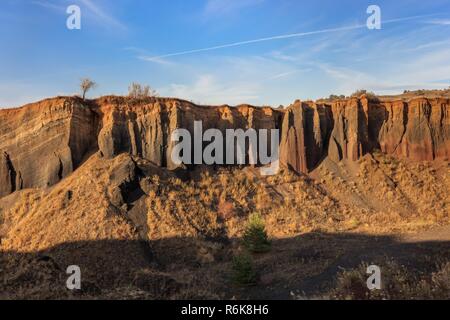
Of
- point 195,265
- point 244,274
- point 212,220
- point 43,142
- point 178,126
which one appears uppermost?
point 178,126

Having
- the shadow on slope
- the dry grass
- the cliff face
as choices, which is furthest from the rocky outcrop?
the shadow on slope

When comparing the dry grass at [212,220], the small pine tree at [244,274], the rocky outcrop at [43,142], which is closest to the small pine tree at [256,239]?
the dry grass at [212,220]

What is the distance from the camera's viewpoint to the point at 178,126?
3011cm

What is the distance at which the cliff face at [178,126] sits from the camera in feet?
93.7

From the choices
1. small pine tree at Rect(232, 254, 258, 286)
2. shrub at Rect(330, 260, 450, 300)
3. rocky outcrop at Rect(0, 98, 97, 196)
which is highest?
rocky outcrop at Rect(0, 98, 97, 196)

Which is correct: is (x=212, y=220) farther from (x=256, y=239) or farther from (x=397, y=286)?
(x=397, y=286)

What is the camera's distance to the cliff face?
93.7 feet

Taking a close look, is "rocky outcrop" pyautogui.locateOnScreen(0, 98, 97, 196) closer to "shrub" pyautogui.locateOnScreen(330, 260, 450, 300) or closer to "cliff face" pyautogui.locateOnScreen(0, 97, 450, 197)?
"cliff face" pyautogui.locateOnScreen(0, 97, 450, 197)

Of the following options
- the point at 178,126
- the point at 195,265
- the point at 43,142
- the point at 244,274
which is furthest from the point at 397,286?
the point at 43,142

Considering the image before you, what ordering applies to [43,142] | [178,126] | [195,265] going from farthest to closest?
[178,126] → [43,142] → [195,265]

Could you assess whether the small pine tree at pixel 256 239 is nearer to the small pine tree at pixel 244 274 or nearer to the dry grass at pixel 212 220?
the dry grass at pixel 212 220
